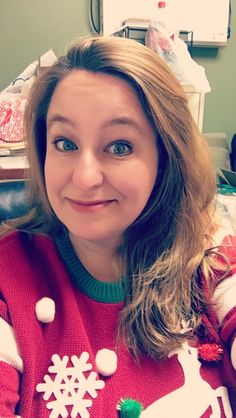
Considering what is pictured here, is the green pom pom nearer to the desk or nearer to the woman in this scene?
the woman

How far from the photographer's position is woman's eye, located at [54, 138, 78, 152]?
0.74 m

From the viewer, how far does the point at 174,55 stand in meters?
1.80

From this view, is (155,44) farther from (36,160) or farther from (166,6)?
(36,160)

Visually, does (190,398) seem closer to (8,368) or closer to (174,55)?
(8,368)

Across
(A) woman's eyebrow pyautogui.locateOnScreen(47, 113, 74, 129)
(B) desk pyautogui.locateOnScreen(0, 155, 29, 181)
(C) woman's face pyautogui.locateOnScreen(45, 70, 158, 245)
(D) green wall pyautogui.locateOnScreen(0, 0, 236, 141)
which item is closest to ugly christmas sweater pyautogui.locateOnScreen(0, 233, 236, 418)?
(C) woman's face pyautogui.locateOnScreen(45, 70, 158, 245)

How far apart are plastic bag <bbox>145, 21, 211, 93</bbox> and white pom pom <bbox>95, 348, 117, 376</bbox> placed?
52.8 inches

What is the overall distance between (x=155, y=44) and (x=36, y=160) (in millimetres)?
1181

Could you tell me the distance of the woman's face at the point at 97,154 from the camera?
69 centimetres

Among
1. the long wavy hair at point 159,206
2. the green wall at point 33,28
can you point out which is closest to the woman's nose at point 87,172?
the long wavy hair at point 159,206

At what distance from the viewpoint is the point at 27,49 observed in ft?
7.36

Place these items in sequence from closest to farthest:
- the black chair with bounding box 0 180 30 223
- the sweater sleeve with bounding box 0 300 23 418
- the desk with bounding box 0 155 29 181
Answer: the sweater sleeve with bounding box 0 300 23 418
the black chair with bounding box 0 180 30 223
the desk with bounding box 0 155 29 181

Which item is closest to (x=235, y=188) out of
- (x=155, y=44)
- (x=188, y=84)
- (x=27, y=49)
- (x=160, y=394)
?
(x=188, y=84)

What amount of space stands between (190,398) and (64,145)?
0.48 metres

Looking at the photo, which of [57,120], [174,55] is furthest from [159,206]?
[174,55]
